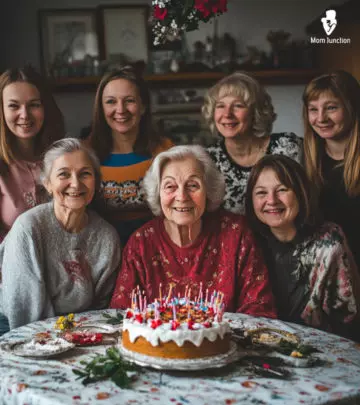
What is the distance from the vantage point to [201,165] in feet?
8.59

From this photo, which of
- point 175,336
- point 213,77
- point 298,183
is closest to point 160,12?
point 298,183

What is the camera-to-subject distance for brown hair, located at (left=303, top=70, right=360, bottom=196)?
10.4ft

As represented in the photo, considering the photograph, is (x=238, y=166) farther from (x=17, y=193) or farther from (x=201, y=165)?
(x=17, y=193)

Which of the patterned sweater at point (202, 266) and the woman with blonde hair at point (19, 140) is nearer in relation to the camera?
the patterned sweater at point (202, 266)

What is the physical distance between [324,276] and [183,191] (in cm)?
72

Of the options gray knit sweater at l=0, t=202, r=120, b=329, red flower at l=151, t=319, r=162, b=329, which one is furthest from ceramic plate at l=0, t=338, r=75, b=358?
gray knit sweater at l=0, t=202, r=120, b=329

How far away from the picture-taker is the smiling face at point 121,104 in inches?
124

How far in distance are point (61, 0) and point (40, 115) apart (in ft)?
5.69

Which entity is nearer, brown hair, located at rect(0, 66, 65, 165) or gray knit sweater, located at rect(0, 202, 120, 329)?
gray knit sweater, located at rect(0, 202, 120, 329)

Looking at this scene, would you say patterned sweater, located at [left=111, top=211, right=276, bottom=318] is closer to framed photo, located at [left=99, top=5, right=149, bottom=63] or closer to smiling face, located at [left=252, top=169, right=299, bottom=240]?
smiling face, located at [left=252, top=169, right=299, bottom=240]

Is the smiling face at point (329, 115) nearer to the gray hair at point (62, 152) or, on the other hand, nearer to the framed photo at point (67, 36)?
the gray hair at point (62, 152)

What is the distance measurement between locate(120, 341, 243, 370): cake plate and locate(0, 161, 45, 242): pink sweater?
1432 millimetres

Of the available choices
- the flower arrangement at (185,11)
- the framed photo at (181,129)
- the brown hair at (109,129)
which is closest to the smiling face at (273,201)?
the brown hair at (109,129)

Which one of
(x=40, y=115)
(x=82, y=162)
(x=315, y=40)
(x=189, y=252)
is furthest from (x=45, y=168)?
(x=315, y=40)
